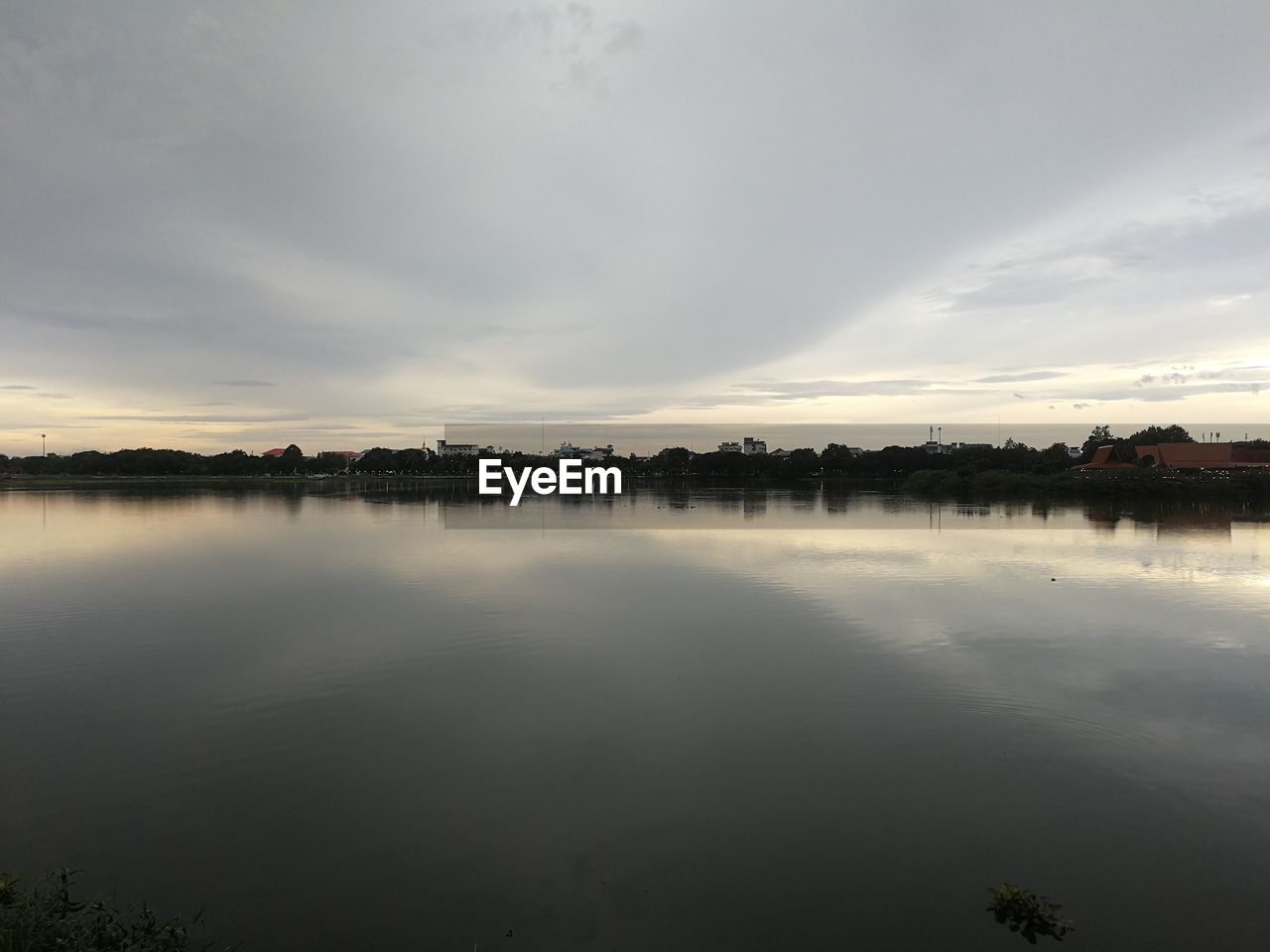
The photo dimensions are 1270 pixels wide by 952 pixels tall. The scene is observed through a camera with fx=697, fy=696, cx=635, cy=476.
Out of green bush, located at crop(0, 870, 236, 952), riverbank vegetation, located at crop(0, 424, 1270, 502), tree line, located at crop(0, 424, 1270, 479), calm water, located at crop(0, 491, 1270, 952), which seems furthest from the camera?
tree line, located at crop(0, 424, 1270, 479)

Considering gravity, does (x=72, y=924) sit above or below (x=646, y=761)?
above

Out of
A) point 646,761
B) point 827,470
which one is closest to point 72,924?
point 646,761

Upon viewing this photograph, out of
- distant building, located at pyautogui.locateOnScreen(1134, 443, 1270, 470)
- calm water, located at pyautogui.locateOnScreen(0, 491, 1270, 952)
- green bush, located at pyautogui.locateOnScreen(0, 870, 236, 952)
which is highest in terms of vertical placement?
distant building, located at pyautogui.locateOnScreen(1134, 443, 1270, 470)

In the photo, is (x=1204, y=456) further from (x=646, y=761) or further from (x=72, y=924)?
(x=72, y=924)

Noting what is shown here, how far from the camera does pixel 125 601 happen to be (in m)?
16.8

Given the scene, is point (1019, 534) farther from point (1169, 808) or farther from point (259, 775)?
point (259, 775)

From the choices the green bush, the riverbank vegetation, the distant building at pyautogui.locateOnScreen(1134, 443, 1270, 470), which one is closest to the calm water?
the green bush

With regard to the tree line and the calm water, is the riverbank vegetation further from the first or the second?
the calm water

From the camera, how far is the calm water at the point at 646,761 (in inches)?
225

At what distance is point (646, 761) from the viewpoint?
27.0 feet

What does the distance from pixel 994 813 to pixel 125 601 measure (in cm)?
1870

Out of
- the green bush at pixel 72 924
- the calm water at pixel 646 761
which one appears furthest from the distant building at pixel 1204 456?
the green bush at pixel 72 924

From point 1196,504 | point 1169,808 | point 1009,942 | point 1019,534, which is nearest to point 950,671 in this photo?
point 1169,808

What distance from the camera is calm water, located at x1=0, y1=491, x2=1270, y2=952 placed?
571cm
